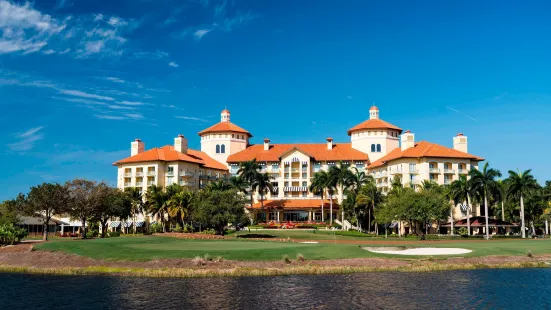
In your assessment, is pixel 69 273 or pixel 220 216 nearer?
pixel 69 273

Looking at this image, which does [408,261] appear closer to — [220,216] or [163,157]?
[220,216]

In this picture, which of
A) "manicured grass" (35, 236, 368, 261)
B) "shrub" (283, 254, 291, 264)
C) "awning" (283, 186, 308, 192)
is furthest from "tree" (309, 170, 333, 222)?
"shrub" (283, 254, 291, 264)

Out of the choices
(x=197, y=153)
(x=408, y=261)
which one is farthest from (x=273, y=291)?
(x=197, y=153)

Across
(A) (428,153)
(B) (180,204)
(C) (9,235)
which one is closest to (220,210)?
(B) (180,204)

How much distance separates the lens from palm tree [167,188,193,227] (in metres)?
85.6

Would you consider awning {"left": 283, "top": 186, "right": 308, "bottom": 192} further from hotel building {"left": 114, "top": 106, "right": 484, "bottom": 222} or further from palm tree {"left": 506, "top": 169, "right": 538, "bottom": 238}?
palm tree {"left": 506, "top": 169, "right": 538, "bottom": 238}

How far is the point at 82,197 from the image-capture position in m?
77.6

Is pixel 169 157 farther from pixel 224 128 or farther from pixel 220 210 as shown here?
pixel 220 210

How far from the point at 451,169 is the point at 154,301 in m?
88.1

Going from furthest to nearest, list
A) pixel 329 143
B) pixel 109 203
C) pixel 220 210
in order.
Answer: pixel 329 143 → pixel 109 203 → pixel 220 210

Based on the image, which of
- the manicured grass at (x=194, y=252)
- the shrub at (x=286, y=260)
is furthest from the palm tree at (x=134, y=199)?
the shrub at (x=286, y=260)

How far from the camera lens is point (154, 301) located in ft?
99.0

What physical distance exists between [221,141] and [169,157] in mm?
17817

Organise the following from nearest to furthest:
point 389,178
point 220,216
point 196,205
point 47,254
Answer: point 47,254 < point 220,216 < point 196,205 < point 389,178
